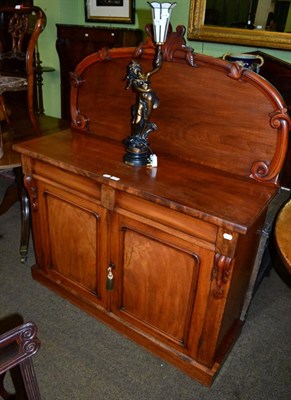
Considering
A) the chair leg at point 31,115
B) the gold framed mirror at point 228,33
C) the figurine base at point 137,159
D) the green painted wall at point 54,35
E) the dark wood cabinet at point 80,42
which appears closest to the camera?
the figurine base at point 137,159

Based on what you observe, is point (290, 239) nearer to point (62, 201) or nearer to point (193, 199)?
point (193, 199)

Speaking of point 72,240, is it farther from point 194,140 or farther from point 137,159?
point 194,140

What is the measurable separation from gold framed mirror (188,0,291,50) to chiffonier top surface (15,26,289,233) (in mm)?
1507

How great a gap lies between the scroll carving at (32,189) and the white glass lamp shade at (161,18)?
0.88 m

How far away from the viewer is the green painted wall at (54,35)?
2914 mm

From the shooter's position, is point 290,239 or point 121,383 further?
point 121,383

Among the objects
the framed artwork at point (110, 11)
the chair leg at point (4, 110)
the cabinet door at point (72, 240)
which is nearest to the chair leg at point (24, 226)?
the cabinet door at point (72, 240)

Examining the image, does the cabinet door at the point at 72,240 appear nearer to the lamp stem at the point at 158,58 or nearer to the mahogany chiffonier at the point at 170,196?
the mahogany chiffonier at the point at 170,196

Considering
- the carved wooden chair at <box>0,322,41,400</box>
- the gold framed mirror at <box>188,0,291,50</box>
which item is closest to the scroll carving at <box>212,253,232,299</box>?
the carved wooden chair at <box>0,322,41,400</box>

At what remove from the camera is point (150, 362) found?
1600 mm

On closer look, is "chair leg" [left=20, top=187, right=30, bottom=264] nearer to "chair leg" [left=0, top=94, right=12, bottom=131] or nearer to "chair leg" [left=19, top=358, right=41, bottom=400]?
"chair leg" [left=0, top=94, right=12, bottom=131]

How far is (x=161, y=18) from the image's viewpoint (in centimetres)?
128

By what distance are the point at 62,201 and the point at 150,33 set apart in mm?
834

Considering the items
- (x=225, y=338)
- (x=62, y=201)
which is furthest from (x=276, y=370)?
(x=62, y=201)
